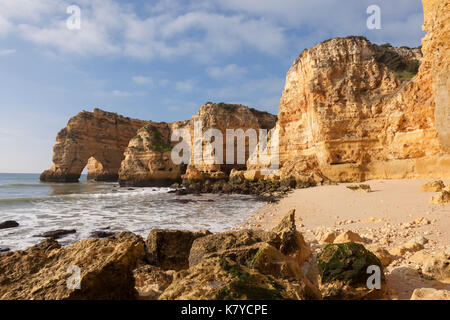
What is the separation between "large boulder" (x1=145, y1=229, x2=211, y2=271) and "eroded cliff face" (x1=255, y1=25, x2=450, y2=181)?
16.0 metres

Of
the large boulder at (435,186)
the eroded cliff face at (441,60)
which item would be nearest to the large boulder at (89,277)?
the eroded cliff face at (441,60)

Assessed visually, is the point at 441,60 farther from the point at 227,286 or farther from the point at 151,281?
the point at 151,281

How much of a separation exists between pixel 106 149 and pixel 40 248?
53931 millimetres

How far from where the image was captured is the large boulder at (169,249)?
4145 millimetres

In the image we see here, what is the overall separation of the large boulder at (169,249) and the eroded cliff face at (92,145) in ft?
169

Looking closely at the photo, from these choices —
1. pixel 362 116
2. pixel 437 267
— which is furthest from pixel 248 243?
pixel 362 116

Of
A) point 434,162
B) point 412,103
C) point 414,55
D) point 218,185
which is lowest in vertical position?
point 218,185

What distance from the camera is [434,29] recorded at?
8141 mm

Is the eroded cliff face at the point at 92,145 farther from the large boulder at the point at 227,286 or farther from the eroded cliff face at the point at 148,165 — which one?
the large boulder at the point at 227,286

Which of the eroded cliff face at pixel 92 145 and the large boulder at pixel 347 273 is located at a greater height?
the eroded cliff face at pixel 92 145

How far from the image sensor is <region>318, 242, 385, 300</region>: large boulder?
7.79ft

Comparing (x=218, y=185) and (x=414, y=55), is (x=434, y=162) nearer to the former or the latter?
(x=414, y=55)

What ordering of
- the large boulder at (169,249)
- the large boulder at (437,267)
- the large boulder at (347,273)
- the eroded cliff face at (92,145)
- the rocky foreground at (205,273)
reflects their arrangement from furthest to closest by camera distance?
the eroded cliff face at (92,145), the large boulder at (169,249), the large boulder at (437,267), the large boulder at (347,273), the rocky foreground at (205,273)
